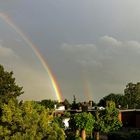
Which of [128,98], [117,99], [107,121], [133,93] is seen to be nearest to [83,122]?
[107,121]

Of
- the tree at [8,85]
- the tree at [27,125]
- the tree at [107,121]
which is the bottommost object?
the tree at [27,125]

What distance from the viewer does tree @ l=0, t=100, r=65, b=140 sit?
36.6 metres

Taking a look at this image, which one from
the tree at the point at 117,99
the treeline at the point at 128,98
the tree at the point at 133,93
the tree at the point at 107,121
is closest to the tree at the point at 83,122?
the tree at the point at 107,121

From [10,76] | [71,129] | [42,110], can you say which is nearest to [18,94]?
[10,76]

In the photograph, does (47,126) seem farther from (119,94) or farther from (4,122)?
(119,94)

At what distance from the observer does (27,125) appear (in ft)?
122

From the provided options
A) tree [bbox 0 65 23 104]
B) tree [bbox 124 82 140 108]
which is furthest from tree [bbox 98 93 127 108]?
tree [bbox 0 65 23 104]

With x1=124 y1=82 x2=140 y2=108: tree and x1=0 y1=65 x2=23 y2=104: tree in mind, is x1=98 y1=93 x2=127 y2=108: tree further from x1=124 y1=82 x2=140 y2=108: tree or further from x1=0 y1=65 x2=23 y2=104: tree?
x1=0 y1=65 x2=23 y2=104: tree

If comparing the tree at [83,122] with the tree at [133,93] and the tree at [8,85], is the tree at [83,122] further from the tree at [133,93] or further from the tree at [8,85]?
the tree at [133,93]

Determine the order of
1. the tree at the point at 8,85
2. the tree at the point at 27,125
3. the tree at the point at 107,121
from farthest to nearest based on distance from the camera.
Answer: the tree at the point at 8,85, the tree at the point at 107,121, the tree at the point at 27,125

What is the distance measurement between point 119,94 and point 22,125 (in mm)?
88644

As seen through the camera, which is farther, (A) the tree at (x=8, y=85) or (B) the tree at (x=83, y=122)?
(A) the tree at (x=8, y=85)

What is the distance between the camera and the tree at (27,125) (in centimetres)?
3659

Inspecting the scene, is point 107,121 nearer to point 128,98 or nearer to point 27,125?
point 27,125
